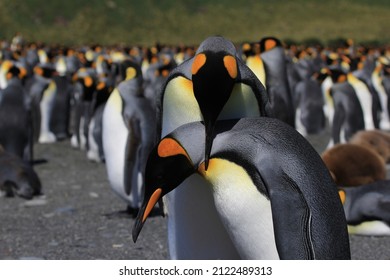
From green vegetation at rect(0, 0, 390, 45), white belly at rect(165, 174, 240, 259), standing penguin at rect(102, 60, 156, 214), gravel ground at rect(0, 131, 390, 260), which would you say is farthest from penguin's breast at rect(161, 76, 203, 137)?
green vegetation at rect(0, 0, 390, 45)

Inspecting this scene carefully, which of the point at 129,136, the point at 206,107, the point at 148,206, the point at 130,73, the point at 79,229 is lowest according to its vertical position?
the point at 79,229

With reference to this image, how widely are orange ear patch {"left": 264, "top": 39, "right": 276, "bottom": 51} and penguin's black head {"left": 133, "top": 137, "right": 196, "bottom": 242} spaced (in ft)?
15.2

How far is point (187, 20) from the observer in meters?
38.0

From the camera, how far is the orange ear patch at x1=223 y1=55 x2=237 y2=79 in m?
2.56

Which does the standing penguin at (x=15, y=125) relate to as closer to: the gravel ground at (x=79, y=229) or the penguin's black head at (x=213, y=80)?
the gravel ground at (x=79, y=229)

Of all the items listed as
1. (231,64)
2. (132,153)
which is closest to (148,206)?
(231,64)

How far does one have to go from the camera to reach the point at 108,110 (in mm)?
5512

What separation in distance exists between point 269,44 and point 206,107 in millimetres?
4574

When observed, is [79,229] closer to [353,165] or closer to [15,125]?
[353,165]

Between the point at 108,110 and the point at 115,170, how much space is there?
1.33 feet

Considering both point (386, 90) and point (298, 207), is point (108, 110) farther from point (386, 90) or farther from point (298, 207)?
point (386, 90)

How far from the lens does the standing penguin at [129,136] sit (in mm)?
5262

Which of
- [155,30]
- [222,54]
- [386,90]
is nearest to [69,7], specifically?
[155,30]

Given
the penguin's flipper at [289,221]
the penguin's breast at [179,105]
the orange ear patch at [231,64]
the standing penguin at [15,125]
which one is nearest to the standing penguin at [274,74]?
the standing penguin at [15,125]
